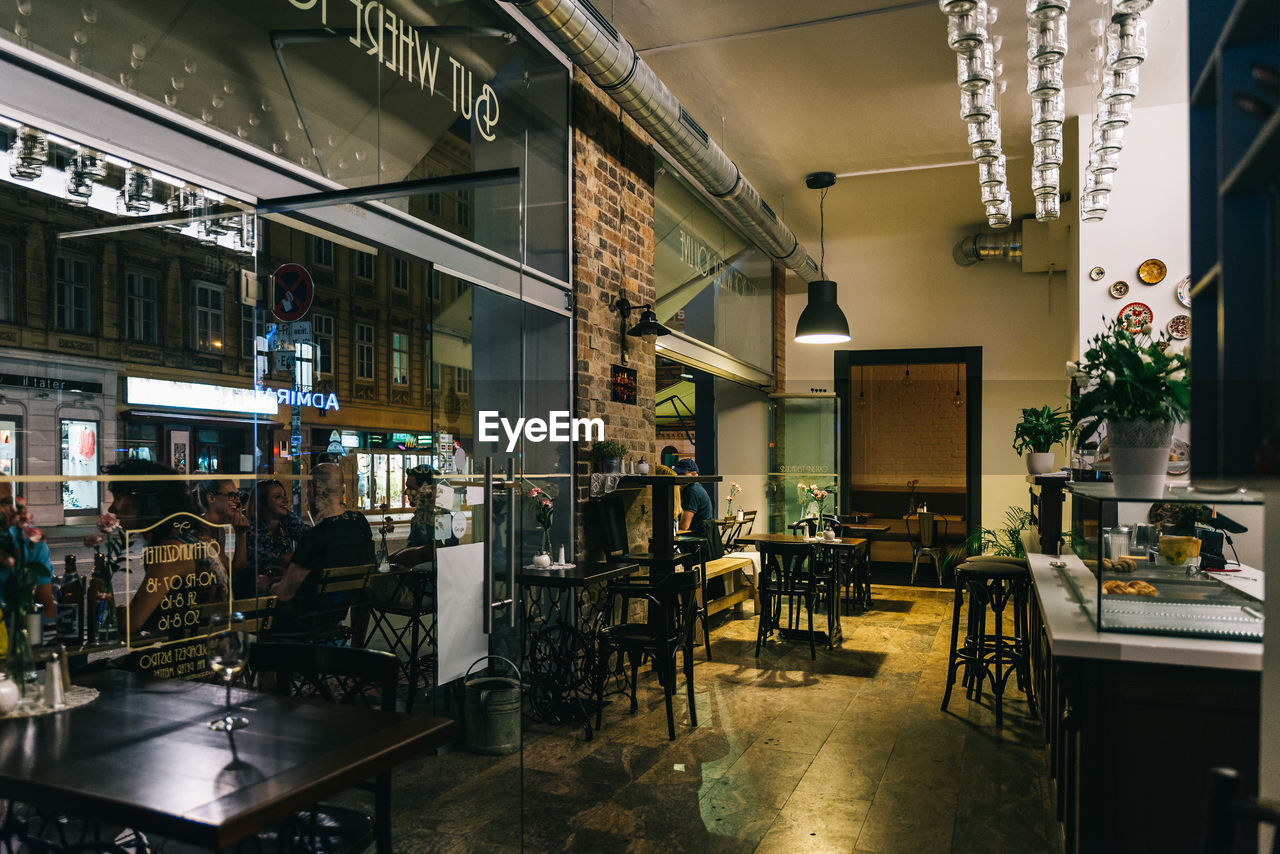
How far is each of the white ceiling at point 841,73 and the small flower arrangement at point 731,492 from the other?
3701 mm

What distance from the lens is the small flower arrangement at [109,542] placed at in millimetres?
Result: 2727

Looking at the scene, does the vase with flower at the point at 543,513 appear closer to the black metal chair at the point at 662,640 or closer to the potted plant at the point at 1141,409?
the black metal chair at the point at 662,640

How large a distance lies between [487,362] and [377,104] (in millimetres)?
1497

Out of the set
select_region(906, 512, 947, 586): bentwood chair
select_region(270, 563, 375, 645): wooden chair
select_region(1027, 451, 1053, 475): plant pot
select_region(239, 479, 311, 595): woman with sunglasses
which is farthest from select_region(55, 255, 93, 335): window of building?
select_region(906, 512, 947, 586): bentwood chair

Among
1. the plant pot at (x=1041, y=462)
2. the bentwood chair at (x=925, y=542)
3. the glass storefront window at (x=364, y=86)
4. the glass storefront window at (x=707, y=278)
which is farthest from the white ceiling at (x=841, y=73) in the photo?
the bentwood chair at (x=925, y=542)

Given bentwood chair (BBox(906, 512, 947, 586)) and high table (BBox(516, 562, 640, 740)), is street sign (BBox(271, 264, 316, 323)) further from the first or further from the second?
bentwood chair (BBox(906, 512, 947, 586))

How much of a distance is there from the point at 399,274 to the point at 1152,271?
5.23 m

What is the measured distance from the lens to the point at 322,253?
12.1ft

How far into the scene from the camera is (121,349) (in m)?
2.85

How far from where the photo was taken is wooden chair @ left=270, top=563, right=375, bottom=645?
3.64 metres

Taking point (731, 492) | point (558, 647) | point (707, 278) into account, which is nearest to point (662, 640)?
point (558, 647)

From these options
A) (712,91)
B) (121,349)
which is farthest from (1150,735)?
(712,91)

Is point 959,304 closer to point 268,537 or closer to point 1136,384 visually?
point 1136,384

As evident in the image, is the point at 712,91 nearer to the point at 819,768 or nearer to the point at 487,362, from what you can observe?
the point at 487,362
